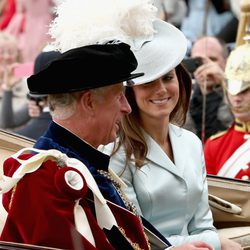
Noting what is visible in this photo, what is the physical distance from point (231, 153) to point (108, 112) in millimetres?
1911

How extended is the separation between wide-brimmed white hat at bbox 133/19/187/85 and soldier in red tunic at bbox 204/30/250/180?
3.93ft

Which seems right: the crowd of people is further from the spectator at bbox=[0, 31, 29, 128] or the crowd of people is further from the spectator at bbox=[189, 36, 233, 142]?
the spectator at bbox=[0, 31, 29, 128]

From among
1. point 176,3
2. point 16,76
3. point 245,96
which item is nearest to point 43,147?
point 245,96

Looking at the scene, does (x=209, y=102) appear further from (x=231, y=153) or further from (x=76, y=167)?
(x=76, y=167)

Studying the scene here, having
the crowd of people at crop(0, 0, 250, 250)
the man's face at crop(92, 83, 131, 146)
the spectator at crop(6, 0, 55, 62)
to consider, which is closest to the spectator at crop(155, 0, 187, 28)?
the spectator at crop(6, 0, 55, 62)

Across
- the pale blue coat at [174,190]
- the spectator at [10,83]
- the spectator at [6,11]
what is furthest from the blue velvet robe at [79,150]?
the spectator at [6,11]

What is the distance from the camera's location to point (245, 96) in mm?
5023

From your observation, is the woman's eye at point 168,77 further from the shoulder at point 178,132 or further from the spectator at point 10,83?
the spectator at point 10,83

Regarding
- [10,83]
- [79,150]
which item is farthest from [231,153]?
[10,83]

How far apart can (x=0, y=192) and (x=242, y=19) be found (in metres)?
2.48

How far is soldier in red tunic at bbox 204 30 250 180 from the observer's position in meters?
4.94

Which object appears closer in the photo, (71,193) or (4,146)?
(71,193)

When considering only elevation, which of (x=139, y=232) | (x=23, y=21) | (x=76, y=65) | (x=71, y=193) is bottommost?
(x=23, y=21)

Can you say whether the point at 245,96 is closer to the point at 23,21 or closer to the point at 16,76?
the point at 16,76
